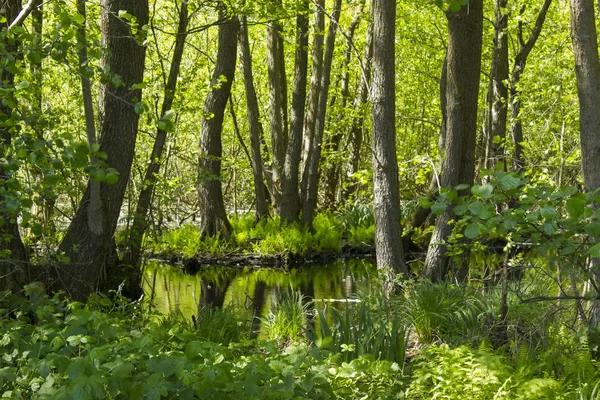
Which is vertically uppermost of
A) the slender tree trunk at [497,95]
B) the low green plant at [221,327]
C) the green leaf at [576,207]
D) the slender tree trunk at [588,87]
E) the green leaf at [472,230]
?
the slender tree trunk at [497,95]

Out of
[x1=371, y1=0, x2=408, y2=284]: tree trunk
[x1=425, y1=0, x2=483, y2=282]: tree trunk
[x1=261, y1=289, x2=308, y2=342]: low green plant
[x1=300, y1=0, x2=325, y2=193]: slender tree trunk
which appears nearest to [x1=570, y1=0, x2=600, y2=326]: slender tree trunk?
[x1=261, y1=289, x2=308, y2=342]: low green plant

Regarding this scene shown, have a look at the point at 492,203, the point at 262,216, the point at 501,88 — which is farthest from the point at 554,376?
the point at 262,216

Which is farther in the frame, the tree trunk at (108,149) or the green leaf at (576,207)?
the tree trunk at (108,149)

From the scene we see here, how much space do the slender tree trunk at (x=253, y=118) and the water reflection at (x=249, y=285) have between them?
10.3 feet

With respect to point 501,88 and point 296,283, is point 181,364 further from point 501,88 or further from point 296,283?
point 501,88

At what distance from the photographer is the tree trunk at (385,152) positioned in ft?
32.8

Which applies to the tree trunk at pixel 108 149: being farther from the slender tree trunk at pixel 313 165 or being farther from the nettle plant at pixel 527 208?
the slender tree trunk at pixel 313 165

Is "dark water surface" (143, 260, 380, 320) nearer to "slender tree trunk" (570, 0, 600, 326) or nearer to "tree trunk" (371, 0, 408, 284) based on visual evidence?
"tree trunk" (371, 0, 408, 284)

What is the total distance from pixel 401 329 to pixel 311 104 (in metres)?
12.8

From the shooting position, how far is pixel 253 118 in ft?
63.5

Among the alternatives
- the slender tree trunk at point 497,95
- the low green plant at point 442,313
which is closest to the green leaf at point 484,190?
the low green plant at point 442,313

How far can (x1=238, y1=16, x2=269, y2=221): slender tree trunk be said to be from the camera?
1888 centimetres

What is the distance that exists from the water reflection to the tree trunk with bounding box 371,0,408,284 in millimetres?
1784

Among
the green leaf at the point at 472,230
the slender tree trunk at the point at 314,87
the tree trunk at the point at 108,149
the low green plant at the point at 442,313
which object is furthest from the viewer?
the slender tree trunk at the point at 314,87
